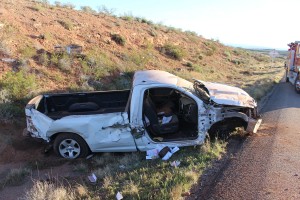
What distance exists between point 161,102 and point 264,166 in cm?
313

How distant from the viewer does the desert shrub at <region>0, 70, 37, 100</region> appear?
11.0 meters

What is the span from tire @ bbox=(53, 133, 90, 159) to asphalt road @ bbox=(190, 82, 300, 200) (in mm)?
3124

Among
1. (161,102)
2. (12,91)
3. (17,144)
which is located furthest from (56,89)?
(161,102)

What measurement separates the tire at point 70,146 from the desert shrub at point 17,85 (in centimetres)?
438

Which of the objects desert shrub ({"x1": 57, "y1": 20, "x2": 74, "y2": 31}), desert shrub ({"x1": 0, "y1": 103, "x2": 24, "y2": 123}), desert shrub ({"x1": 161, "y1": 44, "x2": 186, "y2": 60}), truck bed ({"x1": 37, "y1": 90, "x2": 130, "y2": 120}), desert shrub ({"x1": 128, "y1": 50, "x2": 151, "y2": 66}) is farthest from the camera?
desert shrub ({"x1": 161, "y1": 44, "x2": 186, "y2": 60})

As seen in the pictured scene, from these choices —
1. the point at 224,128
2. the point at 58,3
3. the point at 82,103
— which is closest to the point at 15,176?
the point at 82,103

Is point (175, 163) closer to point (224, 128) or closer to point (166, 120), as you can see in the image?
point (166, 120)

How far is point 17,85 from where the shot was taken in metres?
11.3

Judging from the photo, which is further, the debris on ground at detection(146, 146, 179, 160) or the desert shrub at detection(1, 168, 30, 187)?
the debris on ground at detection(146, 146, 179, 160)

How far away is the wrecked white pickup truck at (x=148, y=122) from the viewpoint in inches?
279

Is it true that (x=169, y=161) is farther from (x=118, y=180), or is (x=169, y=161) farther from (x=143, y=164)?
(x=118, y=180)

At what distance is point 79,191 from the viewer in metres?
5.41

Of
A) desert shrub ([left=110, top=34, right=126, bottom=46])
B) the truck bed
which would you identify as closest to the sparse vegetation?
desert shrub ([left=110, top=34, right=126, bottom=46])

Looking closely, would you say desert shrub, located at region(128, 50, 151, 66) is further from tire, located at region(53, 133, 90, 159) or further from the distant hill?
tire, located at region(53, 133, 90, 159)
